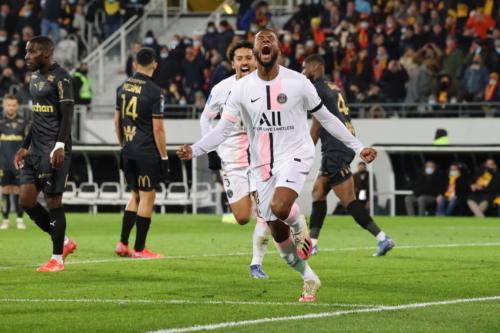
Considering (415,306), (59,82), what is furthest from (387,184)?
(415,306)

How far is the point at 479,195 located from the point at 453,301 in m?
14.9

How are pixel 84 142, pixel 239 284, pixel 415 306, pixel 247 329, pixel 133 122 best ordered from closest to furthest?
pixel 247 329, pixel 415 306, pixel 239 284, pixel 133 122, pixel 84 142

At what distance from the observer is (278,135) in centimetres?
694

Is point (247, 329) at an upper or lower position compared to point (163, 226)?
upper

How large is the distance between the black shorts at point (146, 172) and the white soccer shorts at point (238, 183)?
1466mm

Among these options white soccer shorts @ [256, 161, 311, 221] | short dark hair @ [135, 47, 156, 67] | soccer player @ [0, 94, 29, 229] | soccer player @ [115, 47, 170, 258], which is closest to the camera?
white soccer shorts @ [256, 161, 311, 221]

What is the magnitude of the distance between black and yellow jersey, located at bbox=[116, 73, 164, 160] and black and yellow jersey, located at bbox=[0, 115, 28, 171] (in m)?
6.26

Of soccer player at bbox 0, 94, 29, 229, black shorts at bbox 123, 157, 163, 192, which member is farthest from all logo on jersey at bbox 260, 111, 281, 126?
soccer player at bbox 0, 94, 29, 229

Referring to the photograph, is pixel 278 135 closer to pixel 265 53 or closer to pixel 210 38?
pixel 265 53

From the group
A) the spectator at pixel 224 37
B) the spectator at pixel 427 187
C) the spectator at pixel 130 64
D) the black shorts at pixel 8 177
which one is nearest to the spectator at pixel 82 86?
the spectator at pixel 130 64

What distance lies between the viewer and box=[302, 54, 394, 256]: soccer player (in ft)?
35.1

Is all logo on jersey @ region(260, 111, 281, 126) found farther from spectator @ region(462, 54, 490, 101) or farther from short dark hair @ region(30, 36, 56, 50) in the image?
spectator @ region(462, 54, 490, 101)

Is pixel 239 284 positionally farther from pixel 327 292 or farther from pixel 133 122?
pixel 133 122

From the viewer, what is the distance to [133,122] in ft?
34.7
